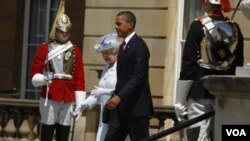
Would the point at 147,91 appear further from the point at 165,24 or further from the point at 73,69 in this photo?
the point at 165,24

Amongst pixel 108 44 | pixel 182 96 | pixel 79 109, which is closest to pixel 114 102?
pixel 182 96

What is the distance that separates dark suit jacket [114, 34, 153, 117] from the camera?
9828 millimetres

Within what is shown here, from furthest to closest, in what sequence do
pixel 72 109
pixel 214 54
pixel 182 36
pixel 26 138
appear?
pixel 182 36 → pixel 26 138 → pixel 72 109 → pixel 214 54

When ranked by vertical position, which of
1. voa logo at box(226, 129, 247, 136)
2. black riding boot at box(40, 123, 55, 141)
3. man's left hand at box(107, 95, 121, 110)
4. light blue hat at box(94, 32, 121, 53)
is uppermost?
light blue hat at box(94, 32, 121, 53)

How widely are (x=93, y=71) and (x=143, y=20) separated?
0.98 metres

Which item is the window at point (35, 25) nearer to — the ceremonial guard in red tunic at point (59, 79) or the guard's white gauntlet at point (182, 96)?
the ceremonial guard in red tunic at point (59, 79)

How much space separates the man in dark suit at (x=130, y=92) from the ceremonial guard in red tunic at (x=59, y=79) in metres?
1.99

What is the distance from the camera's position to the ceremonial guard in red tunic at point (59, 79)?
12039 millimetres

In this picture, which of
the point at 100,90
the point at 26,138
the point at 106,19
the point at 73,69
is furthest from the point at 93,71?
the point at 100,90

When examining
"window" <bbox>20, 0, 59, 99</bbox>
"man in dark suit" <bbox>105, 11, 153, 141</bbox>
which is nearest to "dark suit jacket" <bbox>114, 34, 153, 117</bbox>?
"man in dark suit" <bbox>105, 11, 153, 141</bbox>

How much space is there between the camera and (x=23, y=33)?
57.8ft

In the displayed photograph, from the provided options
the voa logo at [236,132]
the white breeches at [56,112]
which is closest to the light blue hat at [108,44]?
the white breeches at [56,112]

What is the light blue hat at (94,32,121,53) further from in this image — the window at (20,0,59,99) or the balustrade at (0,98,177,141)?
the window at (20,0,59,99)

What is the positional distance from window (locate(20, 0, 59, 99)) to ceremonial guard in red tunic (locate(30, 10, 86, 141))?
209 inches
